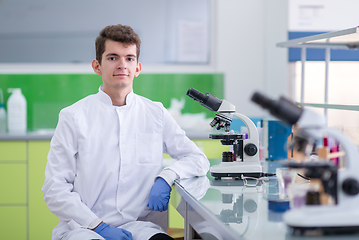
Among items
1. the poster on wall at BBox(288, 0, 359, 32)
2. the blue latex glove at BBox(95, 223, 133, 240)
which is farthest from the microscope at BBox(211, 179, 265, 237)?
the poster on wall at BBox(288, 0, 359, 32)

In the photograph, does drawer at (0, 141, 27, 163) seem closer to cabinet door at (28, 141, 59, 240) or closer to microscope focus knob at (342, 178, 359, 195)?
cabinet door at (28, 141, 59, 240)

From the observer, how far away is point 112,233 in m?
1.35

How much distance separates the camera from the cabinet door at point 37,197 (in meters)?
2.90

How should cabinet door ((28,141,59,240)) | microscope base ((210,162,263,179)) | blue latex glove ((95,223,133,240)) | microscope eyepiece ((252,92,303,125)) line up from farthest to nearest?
cabinet door ((28,141,59,240)), microscope base ((210,162,263,179)), blue latex glove ((95,223,133,240)), microscope eyepiece ((252,92,303,125))

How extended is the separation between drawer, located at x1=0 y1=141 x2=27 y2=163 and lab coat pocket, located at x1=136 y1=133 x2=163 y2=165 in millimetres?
1616

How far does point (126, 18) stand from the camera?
11.6 ft

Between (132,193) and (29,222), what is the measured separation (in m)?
1.70

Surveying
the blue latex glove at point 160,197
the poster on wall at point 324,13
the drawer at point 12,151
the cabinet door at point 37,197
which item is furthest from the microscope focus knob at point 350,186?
the poster on wall at point 324,13

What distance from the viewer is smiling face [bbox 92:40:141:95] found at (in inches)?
64.1

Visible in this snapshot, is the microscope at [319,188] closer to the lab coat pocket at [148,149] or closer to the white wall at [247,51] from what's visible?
the lab coat pocket at [148,149]

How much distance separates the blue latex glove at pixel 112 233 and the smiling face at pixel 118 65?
1.98 ft

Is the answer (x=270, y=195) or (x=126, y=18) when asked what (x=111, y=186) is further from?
(x=126, y=18)

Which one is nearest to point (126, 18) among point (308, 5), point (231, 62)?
point (231, 62)

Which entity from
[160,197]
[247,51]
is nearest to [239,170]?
[160,197]
